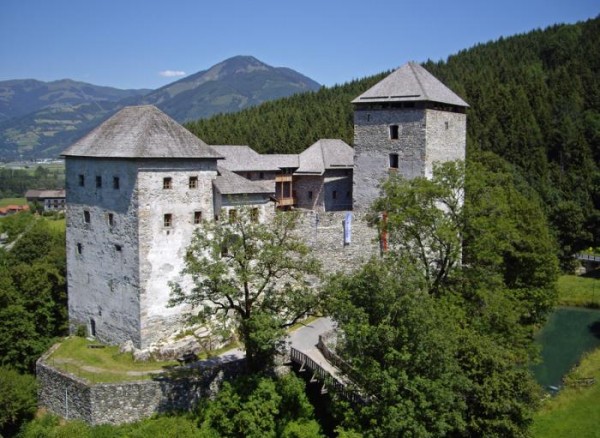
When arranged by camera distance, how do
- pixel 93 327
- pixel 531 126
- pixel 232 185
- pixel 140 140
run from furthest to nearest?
pixel 531 126 → pixel 93 327 → pixel 232 185 → pixel 140 140

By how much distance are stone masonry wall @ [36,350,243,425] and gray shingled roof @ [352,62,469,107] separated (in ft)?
66.5

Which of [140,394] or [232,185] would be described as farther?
[232,185]

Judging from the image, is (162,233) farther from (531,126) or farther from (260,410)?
(531,126)

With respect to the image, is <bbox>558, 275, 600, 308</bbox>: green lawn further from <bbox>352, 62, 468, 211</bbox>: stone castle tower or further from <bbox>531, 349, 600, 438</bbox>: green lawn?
<bbox>352, 62, 468, 211</bbox>: stone castle tower

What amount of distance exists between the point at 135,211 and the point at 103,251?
424cm

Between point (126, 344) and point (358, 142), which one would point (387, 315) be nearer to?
point (126, 344)

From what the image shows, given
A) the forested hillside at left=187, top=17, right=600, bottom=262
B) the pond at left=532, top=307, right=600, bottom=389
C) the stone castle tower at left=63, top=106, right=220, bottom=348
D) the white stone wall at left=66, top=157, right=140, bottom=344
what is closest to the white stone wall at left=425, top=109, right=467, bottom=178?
the pond at left=532, top=307, right=600, bottom=389

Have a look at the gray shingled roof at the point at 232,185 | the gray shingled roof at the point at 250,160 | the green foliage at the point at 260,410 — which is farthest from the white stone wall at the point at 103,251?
the gray shingled roof at the point at 250,160

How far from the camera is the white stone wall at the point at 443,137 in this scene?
37219 millimetres

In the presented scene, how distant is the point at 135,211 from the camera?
1172 inches

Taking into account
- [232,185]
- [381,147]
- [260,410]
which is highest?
[381,147]

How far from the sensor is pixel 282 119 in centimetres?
9162

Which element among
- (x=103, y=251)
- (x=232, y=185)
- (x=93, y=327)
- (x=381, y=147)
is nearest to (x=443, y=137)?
(x=381, y=147)

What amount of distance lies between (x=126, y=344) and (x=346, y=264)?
14460 millimetres
